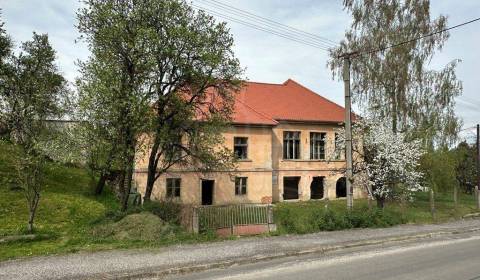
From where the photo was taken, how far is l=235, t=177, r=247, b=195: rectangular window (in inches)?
1315

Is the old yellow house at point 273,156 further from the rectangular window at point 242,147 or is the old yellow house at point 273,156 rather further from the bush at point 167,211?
the bush at point 167,211

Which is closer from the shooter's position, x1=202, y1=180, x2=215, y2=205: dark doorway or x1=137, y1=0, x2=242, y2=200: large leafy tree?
x1=137, y1=0, x2=242, y2=200: large leafy tree

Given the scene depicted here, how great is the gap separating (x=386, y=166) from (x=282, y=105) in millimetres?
15818

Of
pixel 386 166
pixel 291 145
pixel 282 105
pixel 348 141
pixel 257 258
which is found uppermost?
pixel 282 105

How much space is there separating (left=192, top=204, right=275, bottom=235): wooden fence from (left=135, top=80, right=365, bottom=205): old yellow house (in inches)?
565

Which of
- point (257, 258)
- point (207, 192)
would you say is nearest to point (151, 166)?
point (257, 258)

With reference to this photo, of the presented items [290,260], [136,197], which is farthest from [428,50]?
[290,260]

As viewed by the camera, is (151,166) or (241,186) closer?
(151,166)

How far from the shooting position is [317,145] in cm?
3762

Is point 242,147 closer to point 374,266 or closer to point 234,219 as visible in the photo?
point 234,219

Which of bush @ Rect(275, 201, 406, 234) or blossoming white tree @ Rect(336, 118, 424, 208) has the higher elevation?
blossoming white tree @ Rect(336, 118, 424, 208)

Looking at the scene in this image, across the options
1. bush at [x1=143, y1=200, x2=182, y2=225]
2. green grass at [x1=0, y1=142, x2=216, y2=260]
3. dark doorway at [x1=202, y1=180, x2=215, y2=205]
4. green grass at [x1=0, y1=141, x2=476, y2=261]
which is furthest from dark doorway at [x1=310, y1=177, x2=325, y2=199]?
bush at [x1=143, y1=200, x2=182, y2=225]

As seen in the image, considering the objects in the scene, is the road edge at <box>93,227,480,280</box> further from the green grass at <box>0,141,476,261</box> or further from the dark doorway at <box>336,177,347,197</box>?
the dark doorway at <box>336,177,347,197</box>

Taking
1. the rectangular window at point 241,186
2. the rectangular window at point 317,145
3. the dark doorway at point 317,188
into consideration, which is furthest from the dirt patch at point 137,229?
the dark doorway at point 317,188
